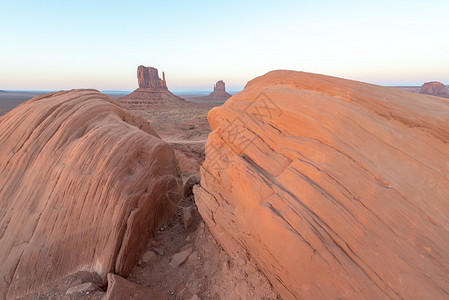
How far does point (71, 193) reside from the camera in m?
5.34

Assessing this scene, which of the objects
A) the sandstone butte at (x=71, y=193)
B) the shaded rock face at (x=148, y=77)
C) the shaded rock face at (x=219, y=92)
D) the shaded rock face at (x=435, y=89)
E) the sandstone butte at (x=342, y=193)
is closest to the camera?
the sandstone butte at (x=342, y=193)

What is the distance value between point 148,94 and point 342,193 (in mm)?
74132

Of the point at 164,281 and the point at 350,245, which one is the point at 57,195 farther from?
the point at 350,245

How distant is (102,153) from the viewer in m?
5.71

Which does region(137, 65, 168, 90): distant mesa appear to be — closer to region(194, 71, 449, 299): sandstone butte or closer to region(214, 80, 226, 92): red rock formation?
region(214, 80, 226, 92): red rock formation

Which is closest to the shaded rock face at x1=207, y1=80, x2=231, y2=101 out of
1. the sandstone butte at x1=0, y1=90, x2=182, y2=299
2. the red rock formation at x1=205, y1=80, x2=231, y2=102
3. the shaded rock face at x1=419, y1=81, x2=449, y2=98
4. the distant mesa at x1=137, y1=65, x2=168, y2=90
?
the red rock formation at x1=205, y1=80, x2=231, y2=102

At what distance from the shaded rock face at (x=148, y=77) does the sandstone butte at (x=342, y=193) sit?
8053 centimetres

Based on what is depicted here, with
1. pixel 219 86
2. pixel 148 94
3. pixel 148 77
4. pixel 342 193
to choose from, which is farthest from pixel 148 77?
pixel 342 193

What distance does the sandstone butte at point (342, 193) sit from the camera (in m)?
3.12

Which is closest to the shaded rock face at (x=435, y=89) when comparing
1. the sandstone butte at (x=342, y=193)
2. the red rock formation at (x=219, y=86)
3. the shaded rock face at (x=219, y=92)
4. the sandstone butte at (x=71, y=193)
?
the shaded rock face at (x=219, y=92)

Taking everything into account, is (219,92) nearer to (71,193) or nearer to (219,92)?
(219,92)

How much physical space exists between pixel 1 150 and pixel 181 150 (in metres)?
12.1

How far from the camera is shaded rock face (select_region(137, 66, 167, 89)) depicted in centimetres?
7519

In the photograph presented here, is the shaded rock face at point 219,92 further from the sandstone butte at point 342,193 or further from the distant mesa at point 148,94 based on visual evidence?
the sandstone butte at point 342,193
